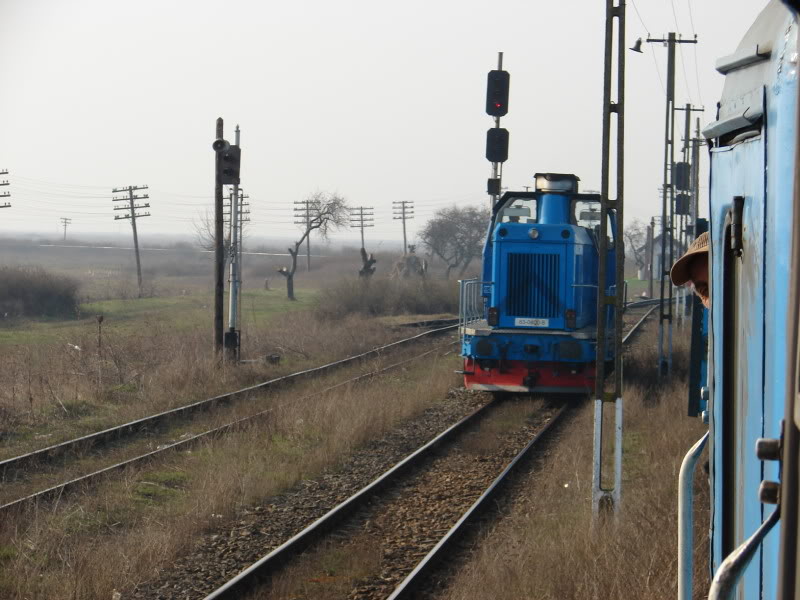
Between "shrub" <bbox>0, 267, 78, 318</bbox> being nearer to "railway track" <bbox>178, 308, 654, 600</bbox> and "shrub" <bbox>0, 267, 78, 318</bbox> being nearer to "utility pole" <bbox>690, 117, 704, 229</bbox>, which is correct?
"utility pole" <bbox>690, 117, 704, 229</bbox>

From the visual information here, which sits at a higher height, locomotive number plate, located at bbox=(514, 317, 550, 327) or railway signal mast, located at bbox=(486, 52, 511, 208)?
railway signal mast, located at bbox=(486, 52, 511, 208)

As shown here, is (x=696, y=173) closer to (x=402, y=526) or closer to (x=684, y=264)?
(x=402, y=526)

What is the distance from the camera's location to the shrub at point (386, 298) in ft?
112

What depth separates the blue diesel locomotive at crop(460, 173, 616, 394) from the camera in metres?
13.8

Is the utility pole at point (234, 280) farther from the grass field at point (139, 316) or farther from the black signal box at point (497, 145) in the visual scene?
the grass field at point (139, 316)

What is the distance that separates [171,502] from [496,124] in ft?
35.5

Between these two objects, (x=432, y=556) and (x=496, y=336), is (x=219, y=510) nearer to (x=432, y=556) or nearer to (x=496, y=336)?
(x=432, y=556)

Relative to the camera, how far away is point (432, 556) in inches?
270

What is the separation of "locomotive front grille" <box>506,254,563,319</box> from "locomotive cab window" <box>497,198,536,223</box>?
895 millimetres

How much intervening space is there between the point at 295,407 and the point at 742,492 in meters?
10.6

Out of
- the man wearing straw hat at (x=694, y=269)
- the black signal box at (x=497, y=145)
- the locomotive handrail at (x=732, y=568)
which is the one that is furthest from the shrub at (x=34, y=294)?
the locomotive handrail at (x=732, y=568)

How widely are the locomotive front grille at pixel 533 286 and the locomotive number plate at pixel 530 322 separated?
0.08 m

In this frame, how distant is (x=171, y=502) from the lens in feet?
28.3

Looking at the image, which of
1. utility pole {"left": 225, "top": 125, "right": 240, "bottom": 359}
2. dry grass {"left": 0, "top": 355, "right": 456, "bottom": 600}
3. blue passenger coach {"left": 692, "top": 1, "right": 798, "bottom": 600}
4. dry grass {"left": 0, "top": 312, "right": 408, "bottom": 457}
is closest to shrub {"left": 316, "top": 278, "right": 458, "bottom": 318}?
dry grass {"left": 0, "top": 312, "right": 408, "bottom": 457}
